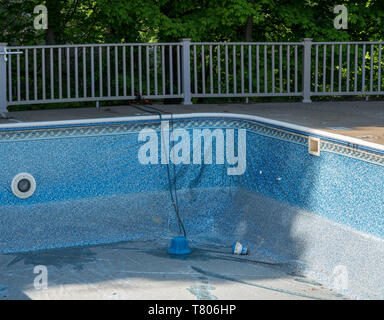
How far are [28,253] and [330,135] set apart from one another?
2.89m

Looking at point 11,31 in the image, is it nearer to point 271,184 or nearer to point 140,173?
point 140,173

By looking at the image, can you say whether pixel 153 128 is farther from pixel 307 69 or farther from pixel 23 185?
pixel 307 69

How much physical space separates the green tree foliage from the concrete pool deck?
2.06m

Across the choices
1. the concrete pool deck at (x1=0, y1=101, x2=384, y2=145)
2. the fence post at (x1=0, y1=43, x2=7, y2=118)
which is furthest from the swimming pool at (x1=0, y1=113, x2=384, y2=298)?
the fence post at (x1=0, y1=43, x2=7, y2=118)

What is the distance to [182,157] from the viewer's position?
742 centimetres

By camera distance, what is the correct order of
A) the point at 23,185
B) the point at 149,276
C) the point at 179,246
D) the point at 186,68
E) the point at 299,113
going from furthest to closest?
the point at 186,68 < the point at 299,113 < the point at 23,185 < the point at 179,246 < the point at 149,276

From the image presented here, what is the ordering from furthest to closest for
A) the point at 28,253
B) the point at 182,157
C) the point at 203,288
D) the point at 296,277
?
the point at 182,157, the point at 28,253, the point at 296,277, the point at 203,288

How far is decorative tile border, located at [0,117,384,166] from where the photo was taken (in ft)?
21.6

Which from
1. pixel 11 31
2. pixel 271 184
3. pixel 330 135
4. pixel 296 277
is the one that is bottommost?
pixel 296 277

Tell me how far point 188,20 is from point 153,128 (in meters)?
3.99

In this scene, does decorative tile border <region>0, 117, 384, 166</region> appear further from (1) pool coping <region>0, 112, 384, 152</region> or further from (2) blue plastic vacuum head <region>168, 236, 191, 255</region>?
(2) blue plastic vacuum head <region>168, 236, 191, 255</region>

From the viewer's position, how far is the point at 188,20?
10938mm

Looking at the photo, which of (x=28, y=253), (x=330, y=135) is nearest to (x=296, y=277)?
(x=330, y=135)

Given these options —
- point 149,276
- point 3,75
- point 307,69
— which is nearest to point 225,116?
point 149,276
